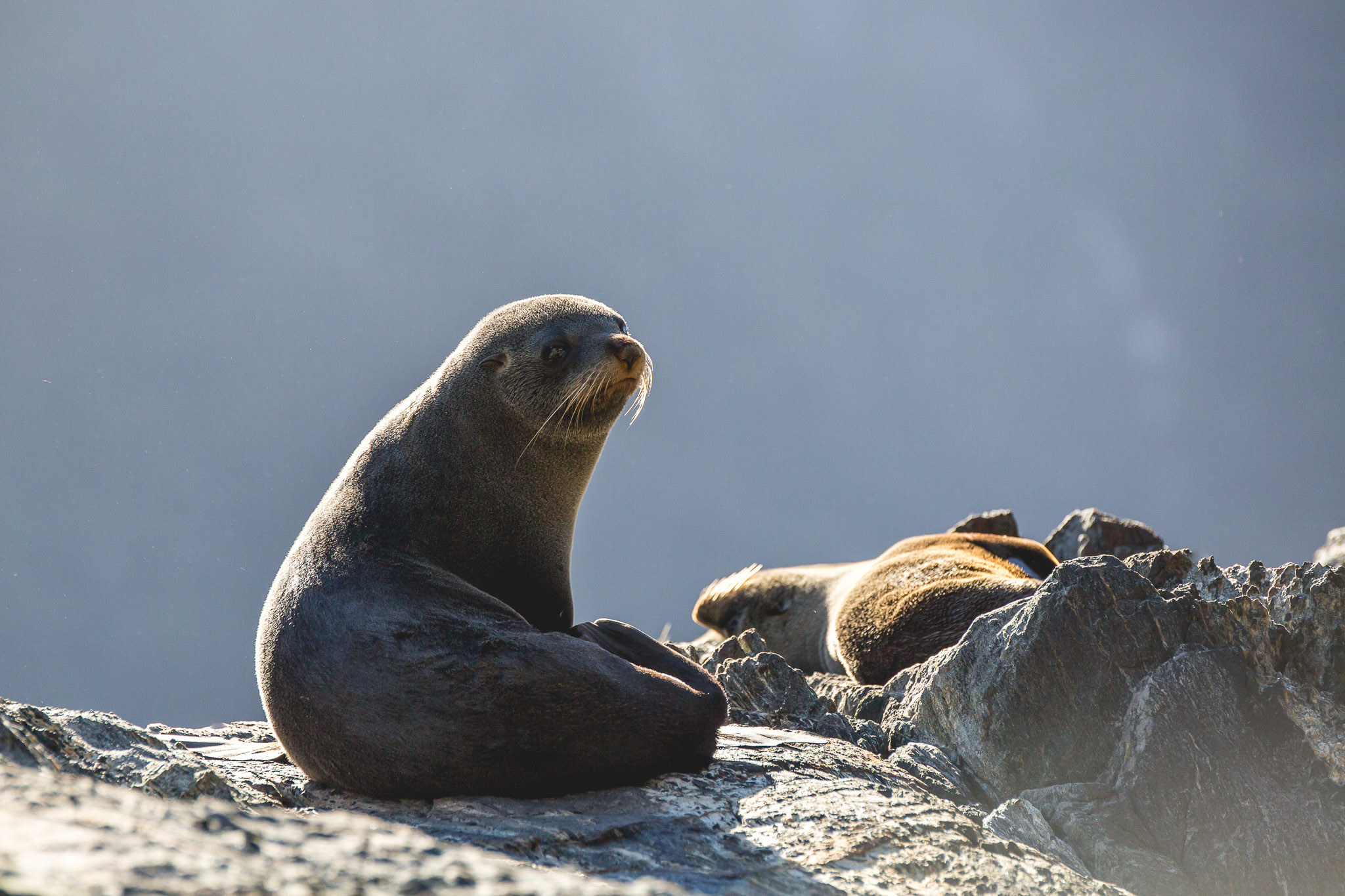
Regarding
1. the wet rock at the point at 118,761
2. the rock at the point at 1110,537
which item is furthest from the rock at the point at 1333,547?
the wet rock at the point at 118,761

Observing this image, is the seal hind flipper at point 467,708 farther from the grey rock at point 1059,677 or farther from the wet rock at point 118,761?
the grey rock at point 1059,677

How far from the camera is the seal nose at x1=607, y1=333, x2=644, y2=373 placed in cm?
531

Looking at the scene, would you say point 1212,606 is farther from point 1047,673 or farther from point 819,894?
point 819,894

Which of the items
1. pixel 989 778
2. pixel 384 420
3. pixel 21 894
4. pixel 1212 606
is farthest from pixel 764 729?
pixel 21 894

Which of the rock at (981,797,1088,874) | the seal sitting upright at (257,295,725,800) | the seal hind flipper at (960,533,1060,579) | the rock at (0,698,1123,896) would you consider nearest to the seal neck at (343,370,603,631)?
the seal sitting upright at (257,295,725,800)

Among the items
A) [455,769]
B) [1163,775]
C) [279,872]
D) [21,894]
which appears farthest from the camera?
[1163,775]

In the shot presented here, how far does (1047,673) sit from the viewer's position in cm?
491

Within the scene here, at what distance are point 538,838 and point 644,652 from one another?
1.42 m

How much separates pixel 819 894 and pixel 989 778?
7.11ft

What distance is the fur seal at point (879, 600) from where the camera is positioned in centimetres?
729

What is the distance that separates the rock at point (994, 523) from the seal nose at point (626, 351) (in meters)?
7.71

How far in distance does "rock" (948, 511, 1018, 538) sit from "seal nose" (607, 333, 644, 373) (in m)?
7.71

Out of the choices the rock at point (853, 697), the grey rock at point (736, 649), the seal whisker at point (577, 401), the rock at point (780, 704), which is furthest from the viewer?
the grey rock at point (736, 649)

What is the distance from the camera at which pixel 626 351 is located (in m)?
5.31
